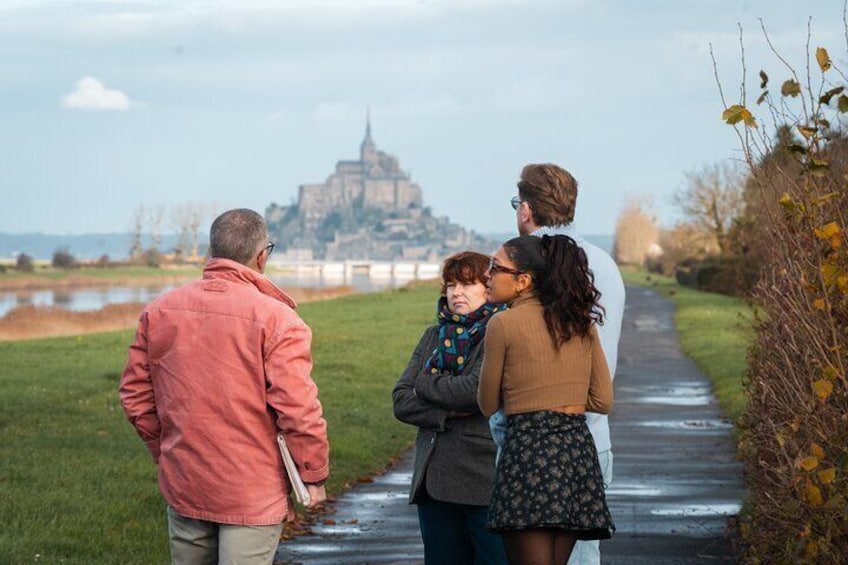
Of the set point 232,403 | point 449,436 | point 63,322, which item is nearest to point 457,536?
point 449,436

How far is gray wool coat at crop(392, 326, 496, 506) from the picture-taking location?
6.02 metres

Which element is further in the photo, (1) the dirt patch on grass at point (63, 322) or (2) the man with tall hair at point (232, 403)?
(1) the dirt patch on grass at point (63, 322)

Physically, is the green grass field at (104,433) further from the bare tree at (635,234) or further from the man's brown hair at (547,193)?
the bare tree at (635,234)

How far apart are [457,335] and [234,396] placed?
1.16 meters

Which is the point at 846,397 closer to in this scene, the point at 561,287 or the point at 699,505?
the point at 561,287

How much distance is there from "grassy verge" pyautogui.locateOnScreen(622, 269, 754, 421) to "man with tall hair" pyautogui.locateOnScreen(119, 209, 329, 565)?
7769 mm

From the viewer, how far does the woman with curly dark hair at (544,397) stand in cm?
530

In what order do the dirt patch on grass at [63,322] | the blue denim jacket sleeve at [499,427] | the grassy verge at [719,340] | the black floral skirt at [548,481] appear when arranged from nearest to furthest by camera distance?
the black floral skirt at [548,481] → the blue denim jacket sleeve at [499,427] → the grassy verge at [719,340] → the dirt patch on grass at [63,322]

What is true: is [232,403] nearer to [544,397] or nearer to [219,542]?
[219,542]

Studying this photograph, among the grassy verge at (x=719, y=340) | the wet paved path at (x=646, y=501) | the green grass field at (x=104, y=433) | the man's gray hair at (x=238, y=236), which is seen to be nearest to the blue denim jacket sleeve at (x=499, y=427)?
the man's gray hair at (x=238, y=236)

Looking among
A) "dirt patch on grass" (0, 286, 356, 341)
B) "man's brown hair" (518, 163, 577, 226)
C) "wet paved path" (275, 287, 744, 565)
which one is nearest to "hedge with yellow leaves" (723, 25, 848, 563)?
"man's brown hair" (518, 163, 577, 226)

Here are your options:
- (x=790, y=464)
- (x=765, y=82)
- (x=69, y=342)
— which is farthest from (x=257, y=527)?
(x=69, y=342)

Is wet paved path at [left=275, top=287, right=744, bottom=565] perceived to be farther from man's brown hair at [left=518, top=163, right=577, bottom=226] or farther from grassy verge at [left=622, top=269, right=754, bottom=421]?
man's brown hair at [left=518, top=163, right=577, bottom=226]

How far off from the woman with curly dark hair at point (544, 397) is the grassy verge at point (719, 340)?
24.1ft
